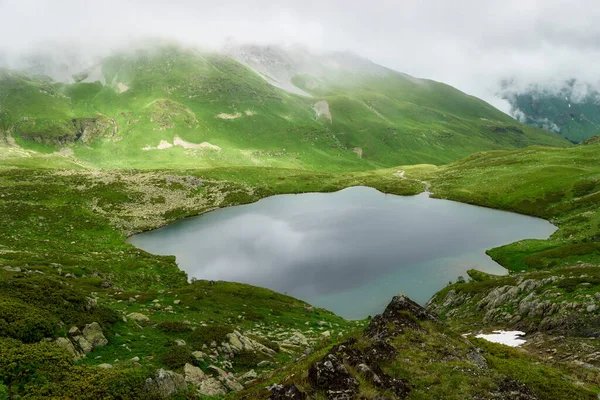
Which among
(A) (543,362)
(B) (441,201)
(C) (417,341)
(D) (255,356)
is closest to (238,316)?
(D) (255,356)

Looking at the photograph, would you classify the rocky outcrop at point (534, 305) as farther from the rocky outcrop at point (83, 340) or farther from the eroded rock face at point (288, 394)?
the rocky outcrop at point (83, 340)

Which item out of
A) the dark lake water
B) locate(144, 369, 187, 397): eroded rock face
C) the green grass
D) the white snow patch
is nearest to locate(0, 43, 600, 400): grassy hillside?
locate(144, 369, 187, 397): eroded rock face

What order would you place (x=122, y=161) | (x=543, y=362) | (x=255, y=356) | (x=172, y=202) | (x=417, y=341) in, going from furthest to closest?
1. (x=122, y=161)
2. (x=172, y=202)
3. (x=255, y=356)
4. (x=543, y=362)
5. (x=417, y=341)

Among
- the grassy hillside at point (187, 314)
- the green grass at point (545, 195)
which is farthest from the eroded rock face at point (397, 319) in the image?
the green grass at point (545, 195)

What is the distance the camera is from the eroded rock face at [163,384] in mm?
13047

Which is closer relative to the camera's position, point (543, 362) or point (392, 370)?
point (392, 370)

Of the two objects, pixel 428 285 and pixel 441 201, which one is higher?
pixel 441 201

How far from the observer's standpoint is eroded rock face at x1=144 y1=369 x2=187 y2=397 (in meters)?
13.0

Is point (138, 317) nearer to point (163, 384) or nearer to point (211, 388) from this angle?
point (211, 388)

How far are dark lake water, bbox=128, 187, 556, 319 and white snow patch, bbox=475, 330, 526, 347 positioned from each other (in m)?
Result: 16.4

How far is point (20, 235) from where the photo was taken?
198 ft

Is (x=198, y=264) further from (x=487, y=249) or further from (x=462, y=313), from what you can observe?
(x=487, y=249)

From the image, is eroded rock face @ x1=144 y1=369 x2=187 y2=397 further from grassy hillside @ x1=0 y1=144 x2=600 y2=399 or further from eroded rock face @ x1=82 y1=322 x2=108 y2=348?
eroded rock face @ x1=82 y1=322 x2=108 y2=348

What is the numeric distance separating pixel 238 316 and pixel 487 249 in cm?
5302
